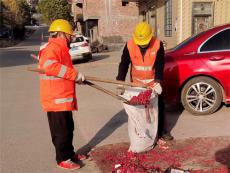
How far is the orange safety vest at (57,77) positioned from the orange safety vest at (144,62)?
3.56 ft

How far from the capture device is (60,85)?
5074 millimetres

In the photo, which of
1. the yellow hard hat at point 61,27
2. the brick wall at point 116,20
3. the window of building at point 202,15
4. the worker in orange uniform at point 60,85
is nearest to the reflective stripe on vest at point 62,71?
the worker in orange uniform at point 60,85

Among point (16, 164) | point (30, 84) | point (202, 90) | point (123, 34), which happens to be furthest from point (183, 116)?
point (123, 34)

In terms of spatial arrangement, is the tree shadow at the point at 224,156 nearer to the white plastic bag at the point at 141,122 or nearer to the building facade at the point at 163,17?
the white plastic bag at the point at 141,122

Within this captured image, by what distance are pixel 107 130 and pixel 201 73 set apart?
192 cm

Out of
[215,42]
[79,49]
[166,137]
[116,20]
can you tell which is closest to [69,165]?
[166,137]

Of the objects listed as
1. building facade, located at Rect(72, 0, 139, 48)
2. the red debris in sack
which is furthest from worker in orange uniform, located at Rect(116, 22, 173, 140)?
building facade, located at Rect(72, 0, 139, 48)

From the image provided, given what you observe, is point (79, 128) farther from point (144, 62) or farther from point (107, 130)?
point (144, 62)

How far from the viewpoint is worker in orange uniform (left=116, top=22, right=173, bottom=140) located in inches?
222

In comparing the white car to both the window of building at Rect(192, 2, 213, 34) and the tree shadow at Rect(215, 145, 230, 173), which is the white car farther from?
the tree shadow at Rect(215, 145, 230, 173)

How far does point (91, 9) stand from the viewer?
128 feet

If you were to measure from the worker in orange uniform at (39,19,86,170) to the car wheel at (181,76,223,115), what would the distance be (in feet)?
9.28

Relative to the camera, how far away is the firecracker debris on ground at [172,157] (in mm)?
4973

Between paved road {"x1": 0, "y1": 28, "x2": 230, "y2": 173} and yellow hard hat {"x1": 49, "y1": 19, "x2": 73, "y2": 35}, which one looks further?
paved road {"x1": 0, "y1": 28, "x2": 230, "y2": 173}
